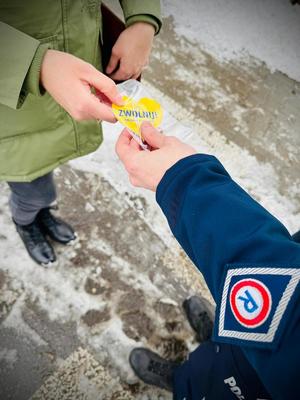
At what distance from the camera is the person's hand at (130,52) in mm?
1245

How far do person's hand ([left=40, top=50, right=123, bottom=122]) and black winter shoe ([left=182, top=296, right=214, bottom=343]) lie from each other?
130cm

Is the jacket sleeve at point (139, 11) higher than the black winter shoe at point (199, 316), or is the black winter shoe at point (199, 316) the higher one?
the jacket sleeve at point (139, 11)

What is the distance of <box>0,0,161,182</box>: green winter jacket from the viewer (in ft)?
3.22

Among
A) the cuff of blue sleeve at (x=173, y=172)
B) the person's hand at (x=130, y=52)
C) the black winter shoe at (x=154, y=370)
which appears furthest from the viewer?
the black winter shoe at (x=154, y=370)

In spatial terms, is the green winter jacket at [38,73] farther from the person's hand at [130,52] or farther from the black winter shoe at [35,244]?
the black winter shoe at [35,244]

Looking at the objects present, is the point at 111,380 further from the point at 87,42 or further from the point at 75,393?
the point at 87,42

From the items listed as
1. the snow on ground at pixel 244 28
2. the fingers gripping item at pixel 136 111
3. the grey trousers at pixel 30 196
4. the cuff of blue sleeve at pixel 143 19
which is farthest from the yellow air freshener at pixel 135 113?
the snow on ground at pixel 244 28

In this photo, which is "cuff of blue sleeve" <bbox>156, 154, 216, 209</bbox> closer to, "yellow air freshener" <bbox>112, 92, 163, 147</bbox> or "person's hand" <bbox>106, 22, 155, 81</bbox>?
"yellow air freshener" <bbox>112, 92, 163, 147</bbox>

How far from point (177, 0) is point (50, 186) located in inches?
103

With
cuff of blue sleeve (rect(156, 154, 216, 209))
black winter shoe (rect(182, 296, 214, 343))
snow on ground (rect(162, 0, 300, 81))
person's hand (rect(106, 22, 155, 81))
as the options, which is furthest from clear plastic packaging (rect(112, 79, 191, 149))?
snow on ground (rect(162, 0, 300, 81))

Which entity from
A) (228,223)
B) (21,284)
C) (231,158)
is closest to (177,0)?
(231,158)

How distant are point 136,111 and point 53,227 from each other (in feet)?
3.70

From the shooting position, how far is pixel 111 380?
5.67ft

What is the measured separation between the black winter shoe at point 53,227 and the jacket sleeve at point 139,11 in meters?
1.15
